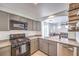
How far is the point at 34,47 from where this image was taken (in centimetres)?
134

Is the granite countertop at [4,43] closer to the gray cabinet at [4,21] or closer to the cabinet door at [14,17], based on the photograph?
the gray cabinet at [4,21]

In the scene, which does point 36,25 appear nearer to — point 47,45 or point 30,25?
point 30,25

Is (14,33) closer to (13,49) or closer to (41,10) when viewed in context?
(13,49)

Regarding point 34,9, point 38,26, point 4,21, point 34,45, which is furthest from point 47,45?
point 4,21

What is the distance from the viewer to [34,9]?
113 centimetres

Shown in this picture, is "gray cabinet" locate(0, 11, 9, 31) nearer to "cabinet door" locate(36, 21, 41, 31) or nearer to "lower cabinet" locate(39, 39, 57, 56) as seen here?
"cabinet door" locate(36, 21, 41, 31)

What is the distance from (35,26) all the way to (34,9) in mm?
264

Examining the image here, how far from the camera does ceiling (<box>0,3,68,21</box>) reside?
1002 mm

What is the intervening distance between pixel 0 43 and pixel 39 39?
0.63 m

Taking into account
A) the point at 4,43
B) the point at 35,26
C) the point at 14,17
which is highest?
the point at 14,17

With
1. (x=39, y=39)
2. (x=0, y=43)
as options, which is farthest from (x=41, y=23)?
(x=0, y=43)

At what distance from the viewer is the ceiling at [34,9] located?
1.00 m

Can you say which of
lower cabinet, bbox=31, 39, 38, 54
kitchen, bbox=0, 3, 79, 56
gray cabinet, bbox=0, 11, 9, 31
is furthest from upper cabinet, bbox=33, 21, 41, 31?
gray cabinet, bbox=0, 11, 9, 31

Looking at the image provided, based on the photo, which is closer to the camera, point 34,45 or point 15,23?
point 15,23
